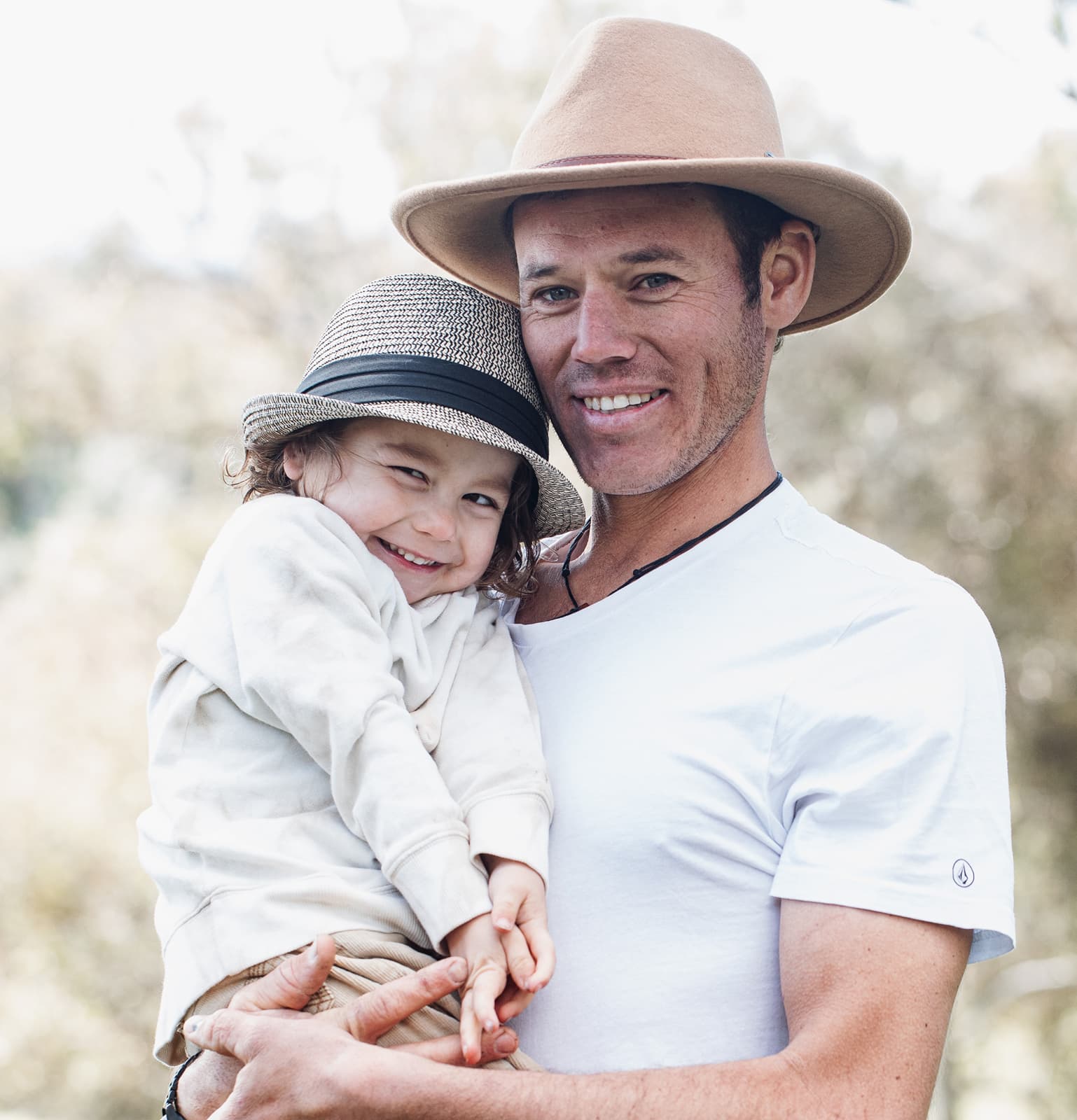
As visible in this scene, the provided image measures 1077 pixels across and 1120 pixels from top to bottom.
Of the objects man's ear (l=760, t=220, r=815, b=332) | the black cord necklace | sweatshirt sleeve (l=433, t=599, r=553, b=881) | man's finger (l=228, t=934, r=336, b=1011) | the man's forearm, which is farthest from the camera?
man's ear (l=760, t=220, r=815, b=332)

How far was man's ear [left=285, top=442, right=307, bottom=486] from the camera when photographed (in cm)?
206

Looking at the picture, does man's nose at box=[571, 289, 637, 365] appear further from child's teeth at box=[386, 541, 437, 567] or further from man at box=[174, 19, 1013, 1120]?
child's teeth at box=[386, 541, 437, 567]

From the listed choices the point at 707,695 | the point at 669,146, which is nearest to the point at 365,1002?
the point at 707,695

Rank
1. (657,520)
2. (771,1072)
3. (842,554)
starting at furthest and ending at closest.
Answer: (657,520)
(842,554)
(771,1072)

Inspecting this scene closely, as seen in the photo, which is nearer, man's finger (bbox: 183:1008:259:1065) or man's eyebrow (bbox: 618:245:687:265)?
man's finger (bbox: 183:1008:259:1065)

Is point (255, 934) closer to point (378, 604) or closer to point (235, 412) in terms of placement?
point (378, 604)

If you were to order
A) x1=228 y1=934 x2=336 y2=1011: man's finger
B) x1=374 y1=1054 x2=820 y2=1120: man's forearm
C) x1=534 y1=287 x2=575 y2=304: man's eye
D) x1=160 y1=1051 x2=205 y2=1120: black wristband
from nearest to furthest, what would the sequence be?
1. x1=374 y1=1054 x2=820 y2=1120: man's forearm
2. x1=228 y1=934 x2=336 y2=1011: man's finger
3. x1=160 y1=1051 x2=205 y2=1120: black wristband
4. x1=534 y1=287 x2=575 y2=304: man's eye

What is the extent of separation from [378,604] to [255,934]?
50 centimetres

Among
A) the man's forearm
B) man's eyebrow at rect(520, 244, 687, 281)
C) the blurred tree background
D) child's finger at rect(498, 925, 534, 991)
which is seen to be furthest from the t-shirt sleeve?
the blurred tree background

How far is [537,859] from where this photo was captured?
174 centimetres

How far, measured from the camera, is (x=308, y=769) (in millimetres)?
1772

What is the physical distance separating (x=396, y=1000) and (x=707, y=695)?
1.96ft

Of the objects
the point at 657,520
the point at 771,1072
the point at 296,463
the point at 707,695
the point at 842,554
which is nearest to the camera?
the point at 771,1072

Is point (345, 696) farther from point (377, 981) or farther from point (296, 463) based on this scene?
point (296, 463)
